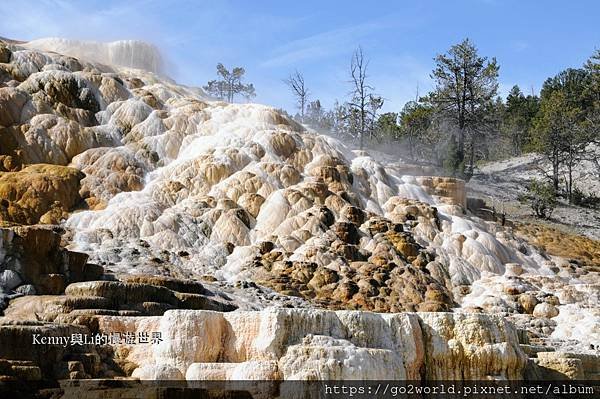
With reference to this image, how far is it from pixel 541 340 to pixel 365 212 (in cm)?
799

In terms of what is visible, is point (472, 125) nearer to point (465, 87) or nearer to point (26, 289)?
point (465, 87)

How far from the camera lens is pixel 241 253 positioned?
921 inches

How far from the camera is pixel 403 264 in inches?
968

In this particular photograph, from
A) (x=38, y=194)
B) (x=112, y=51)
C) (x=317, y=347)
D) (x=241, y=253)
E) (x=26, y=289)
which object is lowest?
(x=317, y=347)

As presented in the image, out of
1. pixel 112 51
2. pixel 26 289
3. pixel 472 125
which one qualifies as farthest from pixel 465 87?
pixel 26 289

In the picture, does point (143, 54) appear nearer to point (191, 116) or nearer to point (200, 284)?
point (191, 116)

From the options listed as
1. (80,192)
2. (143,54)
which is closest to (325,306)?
(80,192)

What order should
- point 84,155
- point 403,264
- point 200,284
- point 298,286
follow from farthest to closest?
point 84,155, point 403,264, point 298,286, point 200,284

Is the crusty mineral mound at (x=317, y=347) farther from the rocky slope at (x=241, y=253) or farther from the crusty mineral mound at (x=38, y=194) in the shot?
the crusty mineral mound at (x=38, y=194)

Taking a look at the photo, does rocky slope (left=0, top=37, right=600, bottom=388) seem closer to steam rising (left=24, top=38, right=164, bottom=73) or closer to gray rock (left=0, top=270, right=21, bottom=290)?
gray rock (left=0, top=270, right=21, bottom=290)

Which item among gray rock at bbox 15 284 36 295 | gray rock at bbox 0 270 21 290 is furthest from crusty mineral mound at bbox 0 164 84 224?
gray rock at bbox 15 284 36 295

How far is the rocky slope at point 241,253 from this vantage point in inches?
536

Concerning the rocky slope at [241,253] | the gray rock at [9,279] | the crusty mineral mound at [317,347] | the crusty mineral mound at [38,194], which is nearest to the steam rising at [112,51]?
the rocky slope at [241,253]

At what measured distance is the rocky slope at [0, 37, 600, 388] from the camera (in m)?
13.6
